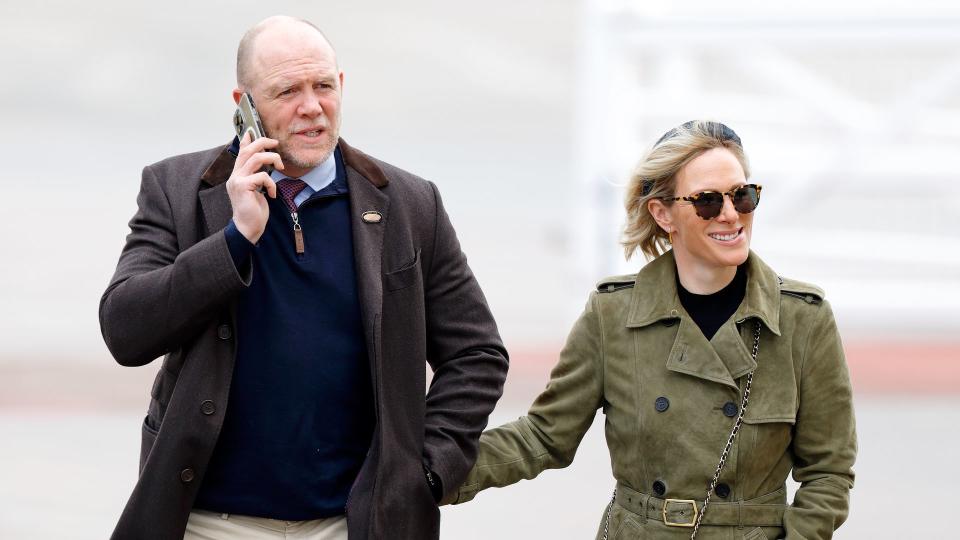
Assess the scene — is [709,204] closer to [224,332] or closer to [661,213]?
[661,213]

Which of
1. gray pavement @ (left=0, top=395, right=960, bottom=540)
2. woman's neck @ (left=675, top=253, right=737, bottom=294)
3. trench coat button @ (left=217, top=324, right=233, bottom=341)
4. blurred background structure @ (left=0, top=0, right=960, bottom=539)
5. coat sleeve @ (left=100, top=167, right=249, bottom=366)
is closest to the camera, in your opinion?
coat sleeve @ (left=100, top=167, right=249, bottom=366)

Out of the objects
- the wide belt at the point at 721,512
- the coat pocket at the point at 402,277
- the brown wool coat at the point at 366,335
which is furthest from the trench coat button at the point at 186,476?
the wide belt at the point at 721,512

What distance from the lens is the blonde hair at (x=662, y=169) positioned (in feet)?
11.6

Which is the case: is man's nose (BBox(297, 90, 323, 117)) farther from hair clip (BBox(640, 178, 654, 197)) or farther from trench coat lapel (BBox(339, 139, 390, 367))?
hair clip (BBox(640, 178, 654, 197))

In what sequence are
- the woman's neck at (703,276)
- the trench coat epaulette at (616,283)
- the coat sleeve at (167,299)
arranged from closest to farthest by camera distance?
the coat sleeve at (167,299)
the woman's neck at (703,276)
the trench coat epaulette at (616,283)

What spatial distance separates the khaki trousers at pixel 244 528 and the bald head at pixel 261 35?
1019 mm

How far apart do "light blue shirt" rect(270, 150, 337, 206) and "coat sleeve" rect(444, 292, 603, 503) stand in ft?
2.37

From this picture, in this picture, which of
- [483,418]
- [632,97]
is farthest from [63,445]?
[483,418]

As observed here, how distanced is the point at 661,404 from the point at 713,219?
0.46 metres

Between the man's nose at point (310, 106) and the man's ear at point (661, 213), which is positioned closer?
the man's nose at point (310, 106)

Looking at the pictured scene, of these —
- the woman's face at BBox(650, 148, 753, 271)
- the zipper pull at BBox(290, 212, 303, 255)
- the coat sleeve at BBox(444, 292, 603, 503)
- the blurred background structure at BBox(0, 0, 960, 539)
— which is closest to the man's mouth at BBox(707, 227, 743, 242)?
the woman's face at BBox(650, 148, 753, 271)

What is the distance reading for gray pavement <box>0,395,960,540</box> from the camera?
298 inches

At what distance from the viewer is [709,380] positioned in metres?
3.48

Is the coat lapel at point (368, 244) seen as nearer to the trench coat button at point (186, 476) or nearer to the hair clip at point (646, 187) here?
the trench coat button at point (186, 476)
